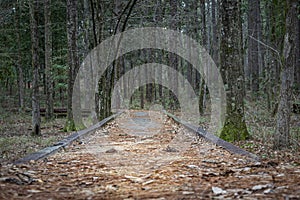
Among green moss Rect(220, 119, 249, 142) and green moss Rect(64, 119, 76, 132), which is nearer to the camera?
green moss Rect(220, 119, 249, 142)

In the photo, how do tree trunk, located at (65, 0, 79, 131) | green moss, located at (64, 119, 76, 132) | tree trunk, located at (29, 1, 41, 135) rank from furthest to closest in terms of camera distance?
green moss, located at (64, 119, 76, 132) → tree trunk, located at (65, 0, 79, 131) → tree trunk, located at (29, 1, 41, 135)

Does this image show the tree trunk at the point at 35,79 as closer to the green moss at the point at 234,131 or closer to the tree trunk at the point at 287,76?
the green moss at the point at 234,131

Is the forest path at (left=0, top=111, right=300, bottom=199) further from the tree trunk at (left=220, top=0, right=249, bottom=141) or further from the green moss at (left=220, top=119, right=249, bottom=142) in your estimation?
the tree trunk at (left=220, top=0, right=249, bottom=141)

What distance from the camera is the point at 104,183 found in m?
4.32

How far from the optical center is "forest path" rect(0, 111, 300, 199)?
365cm

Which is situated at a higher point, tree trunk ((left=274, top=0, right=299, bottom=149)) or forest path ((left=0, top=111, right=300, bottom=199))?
tree trunk ((left=274, top=0, right=299, bottom=149))

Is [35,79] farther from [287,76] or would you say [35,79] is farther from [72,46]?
[287,76]

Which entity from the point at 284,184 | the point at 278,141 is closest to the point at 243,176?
the point at 284,184

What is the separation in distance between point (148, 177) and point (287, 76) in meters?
3.37

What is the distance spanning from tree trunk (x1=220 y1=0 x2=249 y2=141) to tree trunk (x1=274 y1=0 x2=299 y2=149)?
1782 mm

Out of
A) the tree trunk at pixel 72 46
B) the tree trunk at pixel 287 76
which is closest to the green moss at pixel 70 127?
the tree trunk at pixel 72 46

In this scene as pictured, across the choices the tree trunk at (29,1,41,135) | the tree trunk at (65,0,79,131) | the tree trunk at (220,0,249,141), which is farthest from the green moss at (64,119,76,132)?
the tree trunk at (220,0,249,141)

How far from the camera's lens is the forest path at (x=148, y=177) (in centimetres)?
A: 365

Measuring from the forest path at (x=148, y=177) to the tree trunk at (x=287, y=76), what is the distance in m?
1.09
